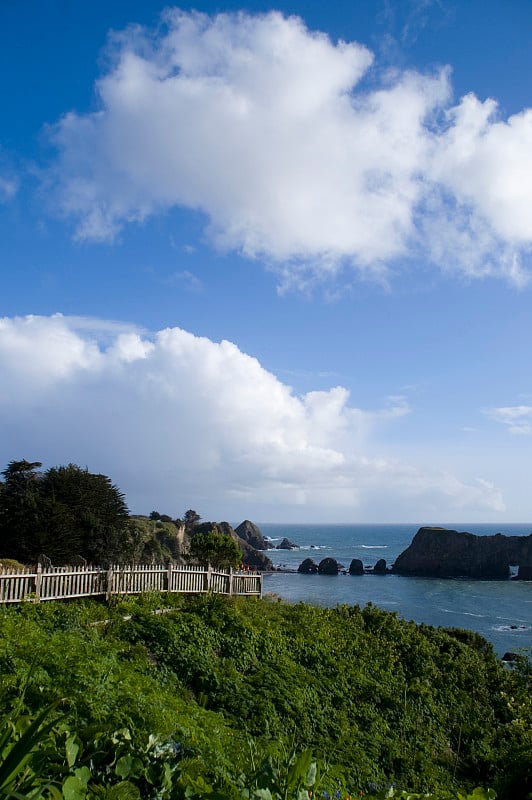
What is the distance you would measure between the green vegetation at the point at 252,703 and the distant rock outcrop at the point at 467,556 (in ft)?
252

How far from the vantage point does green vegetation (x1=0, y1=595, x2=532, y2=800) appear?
439 centimetres

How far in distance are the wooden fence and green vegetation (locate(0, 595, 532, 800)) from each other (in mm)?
694

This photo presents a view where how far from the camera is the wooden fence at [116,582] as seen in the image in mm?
→ 14414

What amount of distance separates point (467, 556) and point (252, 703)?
295ft

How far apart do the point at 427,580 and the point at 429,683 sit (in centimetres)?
7507

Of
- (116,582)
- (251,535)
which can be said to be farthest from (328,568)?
(116,582)

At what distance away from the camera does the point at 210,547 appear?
23.0m

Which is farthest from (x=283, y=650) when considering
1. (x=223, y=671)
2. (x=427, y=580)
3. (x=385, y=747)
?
(x=427, y=580)

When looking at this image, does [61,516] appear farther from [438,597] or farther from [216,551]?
[438,597]

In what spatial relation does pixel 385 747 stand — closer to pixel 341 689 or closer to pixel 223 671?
pixel 341 689

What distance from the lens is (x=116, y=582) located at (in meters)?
16.2

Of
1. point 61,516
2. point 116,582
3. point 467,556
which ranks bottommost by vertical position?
point 467,556

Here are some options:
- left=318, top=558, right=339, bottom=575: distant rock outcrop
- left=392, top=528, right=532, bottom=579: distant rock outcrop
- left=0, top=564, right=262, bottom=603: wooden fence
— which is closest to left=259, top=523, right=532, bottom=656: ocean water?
left=318, top=558, right=339, bottom=575: distant rock outcrop

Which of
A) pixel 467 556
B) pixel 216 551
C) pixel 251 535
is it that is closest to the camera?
pixel 216 551
